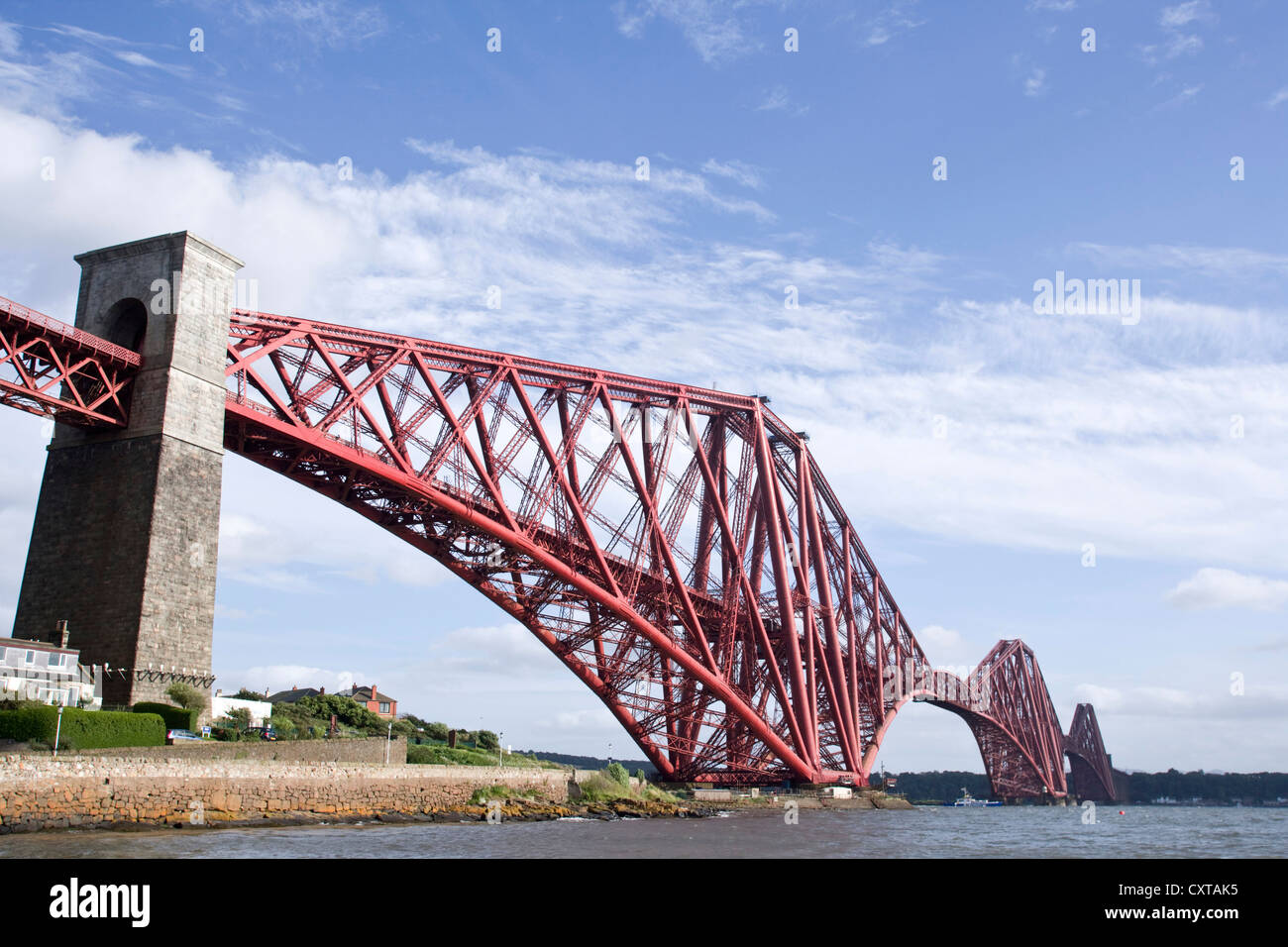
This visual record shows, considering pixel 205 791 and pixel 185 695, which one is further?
pixel 185 695

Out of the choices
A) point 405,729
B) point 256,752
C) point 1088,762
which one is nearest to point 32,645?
point 256,752

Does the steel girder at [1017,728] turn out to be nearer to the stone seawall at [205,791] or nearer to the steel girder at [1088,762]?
the steel girder at [1088,762]

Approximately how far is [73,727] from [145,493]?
8173mm

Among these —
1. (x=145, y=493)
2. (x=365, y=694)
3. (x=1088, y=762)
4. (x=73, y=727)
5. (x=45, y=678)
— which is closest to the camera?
(x=73, y=727)

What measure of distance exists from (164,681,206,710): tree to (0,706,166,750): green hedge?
261 cm

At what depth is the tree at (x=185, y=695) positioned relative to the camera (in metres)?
34.5

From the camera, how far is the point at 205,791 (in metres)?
31.3

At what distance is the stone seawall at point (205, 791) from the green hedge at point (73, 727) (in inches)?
86.4

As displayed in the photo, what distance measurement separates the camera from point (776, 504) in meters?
65.6

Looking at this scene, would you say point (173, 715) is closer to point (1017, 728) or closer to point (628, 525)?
point (628, 525)

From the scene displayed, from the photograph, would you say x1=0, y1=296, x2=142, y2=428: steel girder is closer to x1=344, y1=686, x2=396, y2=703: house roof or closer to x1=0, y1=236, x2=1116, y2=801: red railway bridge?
x1=0, y1=236, x2=1116, y2=801: red railway bridge

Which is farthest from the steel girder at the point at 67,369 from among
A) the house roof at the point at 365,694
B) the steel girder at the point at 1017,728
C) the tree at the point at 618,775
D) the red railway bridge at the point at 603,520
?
the steel girder at the point at 1017,728
